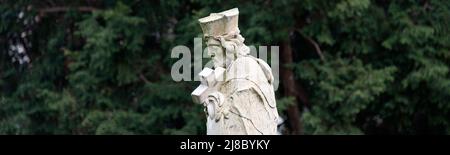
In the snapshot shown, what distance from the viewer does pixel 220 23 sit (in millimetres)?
13344

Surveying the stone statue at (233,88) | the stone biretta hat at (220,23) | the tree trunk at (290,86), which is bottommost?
the tree trunk at (290,86)

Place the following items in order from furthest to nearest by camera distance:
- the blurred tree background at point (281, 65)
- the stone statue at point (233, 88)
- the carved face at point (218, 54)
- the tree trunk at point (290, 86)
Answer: the tree trunk at point (290, 86) < the blurred tree background at point (281, 65) < the carved face at point (218, 54) < the stone statue at point (233, 88)

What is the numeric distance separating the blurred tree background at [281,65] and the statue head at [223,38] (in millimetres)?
7020

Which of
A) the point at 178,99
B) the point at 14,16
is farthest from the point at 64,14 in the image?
the point at 178,99

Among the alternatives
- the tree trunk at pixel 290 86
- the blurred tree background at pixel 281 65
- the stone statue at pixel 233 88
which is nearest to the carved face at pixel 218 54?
the stone statue at pixel 233 88

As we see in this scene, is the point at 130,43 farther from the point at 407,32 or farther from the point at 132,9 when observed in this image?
the point at 407,32

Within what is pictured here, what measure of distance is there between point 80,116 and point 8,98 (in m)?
1.48

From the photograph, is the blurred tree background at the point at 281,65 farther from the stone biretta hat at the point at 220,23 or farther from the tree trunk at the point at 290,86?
the stone biretta hat at the point at 220,23

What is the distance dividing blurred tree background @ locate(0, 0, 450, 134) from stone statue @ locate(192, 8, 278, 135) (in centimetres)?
705

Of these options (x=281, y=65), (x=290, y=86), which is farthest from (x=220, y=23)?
(x=290, y=86)

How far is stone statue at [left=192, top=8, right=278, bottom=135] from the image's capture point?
13266 mm

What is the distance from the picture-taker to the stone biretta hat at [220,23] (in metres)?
13.3

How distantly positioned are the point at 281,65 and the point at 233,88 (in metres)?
8.32

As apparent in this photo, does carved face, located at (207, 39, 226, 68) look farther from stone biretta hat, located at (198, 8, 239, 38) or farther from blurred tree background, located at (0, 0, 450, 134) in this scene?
blurred tree background, located at (0, 0, 450, 134)
